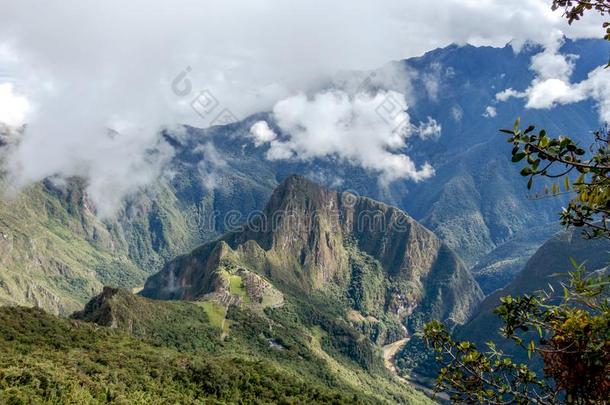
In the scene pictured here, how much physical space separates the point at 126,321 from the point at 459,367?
13810 cm

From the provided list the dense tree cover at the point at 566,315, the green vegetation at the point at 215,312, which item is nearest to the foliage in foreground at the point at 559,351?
the dense tree cover at the point at 566,315

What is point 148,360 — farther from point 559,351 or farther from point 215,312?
point 559,351

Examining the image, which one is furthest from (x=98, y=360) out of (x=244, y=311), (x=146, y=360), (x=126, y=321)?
(x=244, y=311)

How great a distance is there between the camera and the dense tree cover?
7.00 metres

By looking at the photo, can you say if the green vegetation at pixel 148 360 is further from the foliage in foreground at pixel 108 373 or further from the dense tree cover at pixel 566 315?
the dense tree cover at pixel 566 315

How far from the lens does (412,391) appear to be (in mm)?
199625

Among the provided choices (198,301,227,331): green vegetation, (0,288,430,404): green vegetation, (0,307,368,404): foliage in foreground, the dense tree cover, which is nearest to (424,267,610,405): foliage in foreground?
the dense tree cover

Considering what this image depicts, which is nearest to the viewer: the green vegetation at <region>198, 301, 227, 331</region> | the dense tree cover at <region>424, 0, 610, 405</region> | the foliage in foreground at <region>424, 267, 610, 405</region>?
the dense tree cover at <region>424, 0, 610, 405</region>

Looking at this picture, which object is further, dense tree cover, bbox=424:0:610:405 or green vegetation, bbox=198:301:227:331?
green vegetation, bbox=198:301:227:331

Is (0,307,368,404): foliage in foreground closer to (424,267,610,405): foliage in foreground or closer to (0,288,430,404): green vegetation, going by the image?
(0,288,430,404): green vegetation

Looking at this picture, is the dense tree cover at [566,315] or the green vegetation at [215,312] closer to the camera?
the dense tree cover at [566,315]

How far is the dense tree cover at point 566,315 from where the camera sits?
700 centimetres

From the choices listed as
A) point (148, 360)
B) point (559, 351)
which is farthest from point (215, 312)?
point (559, 351)

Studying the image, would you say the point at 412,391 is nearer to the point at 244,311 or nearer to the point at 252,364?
the point at 244,311
